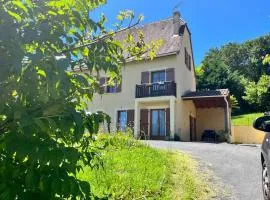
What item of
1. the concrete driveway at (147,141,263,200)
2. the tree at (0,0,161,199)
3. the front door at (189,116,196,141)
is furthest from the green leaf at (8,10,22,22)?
the front door at (189,116,196,141)

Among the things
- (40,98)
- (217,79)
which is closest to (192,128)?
(217,79)

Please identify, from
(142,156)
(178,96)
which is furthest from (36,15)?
(178,96)

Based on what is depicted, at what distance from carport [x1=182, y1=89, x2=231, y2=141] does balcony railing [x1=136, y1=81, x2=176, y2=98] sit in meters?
1.83

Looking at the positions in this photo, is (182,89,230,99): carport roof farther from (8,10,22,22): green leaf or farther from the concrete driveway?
(8,10,22,22): green leaf

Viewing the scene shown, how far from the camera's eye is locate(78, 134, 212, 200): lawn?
5.66 metres

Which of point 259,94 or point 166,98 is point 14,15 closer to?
point 166,98

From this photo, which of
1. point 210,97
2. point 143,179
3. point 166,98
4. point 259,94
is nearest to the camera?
point 143,179

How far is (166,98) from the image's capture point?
78.4ft

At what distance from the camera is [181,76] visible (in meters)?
25.4

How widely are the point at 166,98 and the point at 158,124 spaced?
6.59 ft

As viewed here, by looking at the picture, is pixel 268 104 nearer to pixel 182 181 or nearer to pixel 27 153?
pixel 182 181

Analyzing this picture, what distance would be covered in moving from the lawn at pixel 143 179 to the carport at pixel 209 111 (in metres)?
16.4

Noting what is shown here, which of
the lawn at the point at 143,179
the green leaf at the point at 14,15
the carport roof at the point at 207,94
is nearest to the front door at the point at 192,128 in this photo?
the carport roof at the point at 207,94

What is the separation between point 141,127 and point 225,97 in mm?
6220
